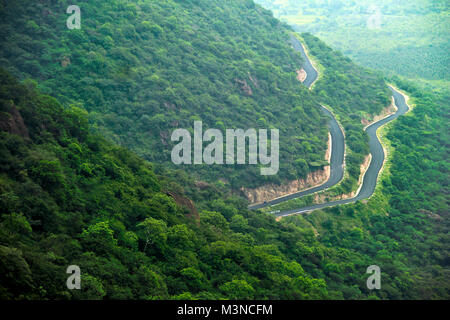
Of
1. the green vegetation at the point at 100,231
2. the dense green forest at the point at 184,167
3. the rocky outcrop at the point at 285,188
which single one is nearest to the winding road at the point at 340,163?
the rocky outcrop at the point at 285,188

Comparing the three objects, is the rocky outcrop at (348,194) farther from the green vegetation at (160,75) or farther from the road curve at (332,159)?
the green vegetation at (160,75)

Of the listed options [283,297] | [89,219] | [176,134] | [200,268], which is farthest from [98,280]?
[176,134]

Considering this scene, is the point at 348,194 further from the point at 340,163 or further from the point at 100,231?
the point at 100,231

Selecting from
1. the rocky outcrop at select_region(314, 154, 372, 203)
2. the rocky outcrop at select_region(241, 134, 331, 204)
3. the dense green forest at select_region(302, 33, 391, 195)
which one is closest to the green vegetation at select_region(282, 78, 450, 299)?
the rocky outcrop at select_region(314, 154, 372, 203)

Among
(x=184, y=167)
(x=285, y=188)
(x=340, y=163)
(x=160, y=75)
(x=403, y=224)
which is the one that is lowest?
(x=403, y=224)

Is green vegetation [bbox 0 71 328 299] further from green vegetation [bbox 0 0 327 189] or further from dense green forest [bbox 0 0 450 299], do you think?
green vegetation [bbox 0 0 327 189]

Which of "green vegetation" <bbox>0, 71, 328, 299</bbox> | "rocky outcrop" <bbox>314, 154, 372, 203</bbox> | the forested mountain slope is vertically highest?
the forested mountain slope

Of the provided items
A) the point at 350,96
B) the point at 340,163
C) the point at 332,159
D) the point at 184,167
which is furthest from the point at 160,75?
the point at 350,96

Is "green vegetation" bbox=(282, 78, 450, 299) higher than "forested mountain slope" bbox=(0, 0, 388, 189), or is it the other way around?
"forested mountain slope" bbox=(0, 0, 388, 189)
